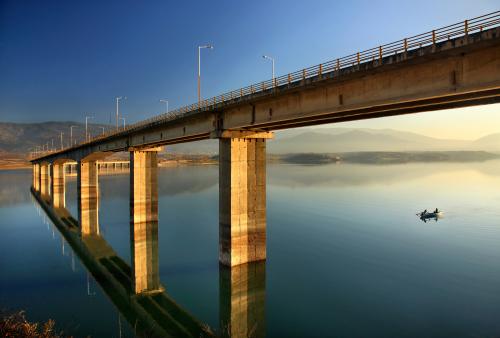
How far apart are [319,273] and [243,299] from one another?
7.46 m

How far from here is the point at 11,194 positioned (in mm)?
91312

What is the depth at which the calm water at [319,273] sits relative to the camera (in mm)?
19828

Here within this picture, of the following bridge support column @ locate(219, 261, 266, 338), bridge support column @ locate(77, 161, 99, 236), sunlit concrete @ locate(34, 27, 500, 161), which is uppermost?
sunlit concrete @ locate(34, 27, 500, 161)

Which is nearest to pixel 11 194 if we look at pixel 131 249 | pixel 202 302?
pixel 131 249

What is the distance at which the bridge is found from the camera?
14.3m

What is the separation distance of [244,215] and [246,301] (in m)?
6.80

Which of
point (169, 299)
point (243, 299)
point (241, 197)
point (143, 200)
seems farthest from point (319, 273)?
point (143, 200)

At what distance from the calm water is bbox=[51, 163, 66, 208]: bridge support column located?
19.9 meters

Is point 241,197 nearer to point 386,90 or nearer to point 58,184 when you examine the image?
point 386,90

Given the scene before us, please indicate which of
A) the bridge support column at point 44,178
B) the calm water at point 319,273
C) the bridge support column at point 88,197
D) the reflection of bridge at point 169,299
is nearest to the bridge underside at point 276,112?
the bridge support column at point 88,197

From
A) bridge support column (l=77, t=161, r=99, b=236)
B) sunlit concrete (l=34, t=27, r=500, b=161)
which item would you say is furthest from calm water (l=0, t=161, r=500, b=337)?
sunlit concrete (l=34, t=27, r=500, b=161)

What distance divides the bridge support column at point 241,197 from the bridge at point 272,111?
0.08m

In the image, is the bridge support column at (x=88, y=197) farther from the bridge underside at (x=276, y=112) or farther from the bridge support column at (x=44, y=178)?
the bridge support column at (x=44, y=178)

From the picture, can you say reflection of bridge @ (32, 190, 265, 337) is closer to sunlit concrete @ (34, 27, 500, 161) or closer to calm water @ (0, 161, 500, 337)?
calm water @ (0, 161, 500, 337)
